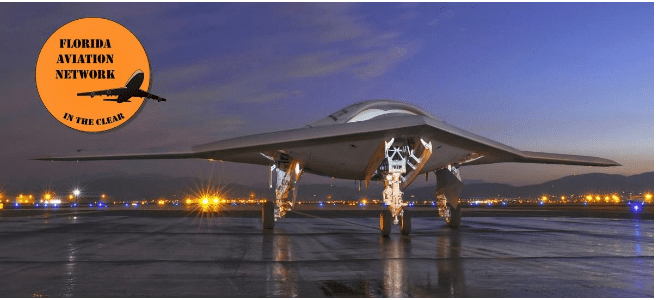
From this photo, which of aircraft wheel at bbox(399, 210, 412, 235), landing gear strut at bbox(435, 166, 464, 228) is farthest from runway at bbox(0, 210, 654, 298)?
landing gear strut at bbox(435, 166, 464, 228)

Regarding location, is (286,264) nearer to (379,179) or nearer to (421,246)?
(421,246)

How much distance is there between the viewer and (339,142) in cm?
1612

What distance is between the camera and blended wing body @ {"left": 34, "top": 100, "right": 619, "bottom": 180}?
15141 mm

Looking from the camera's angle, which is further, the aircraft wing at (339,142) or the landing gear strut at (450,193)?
the landing gear strut at (450,193)

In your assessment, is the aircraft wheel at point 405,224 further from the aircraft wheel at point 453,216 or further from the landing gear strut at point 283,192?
the aircraft wheel at point 453,216

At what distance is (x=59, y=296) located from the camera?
6.75 m

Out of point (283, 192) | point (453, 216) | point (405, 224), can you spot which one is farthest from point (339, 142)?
point (453, 216)

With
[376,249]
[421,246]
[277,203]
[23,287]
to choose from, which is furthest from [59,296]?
[277,203]

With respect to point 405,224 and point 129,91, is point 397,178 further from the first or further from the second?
point 129,91

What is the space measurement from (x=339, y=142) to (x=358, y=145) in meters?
0.82

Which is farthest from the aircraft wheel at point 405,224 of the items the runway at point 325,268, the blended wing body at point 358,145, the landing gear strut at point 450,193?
the landing gear strut at point 450,193

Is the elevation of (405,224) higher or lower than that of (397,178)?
lower

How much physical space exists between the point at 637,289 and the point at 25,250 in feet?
35.3

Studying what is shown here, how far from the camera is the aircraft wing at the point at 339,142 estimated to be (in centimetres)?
1493
